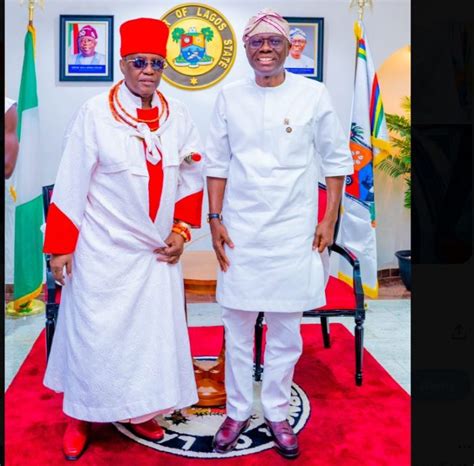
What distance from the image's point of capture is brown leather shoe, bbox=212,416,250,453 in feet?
7.93

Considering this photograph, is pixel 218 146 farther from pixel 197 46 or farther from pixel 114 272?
pixel 197 46

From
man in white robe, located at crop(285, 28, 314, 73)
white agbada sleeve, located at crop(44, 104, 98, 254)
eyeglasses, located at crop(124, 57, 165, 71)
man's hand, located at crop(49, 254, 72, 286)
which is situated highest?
man in white robe, located at crop(285, 28, 314, 73)

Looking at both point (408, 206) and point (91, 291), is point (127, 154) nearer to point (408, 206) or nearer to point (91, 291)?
point (91, 291)

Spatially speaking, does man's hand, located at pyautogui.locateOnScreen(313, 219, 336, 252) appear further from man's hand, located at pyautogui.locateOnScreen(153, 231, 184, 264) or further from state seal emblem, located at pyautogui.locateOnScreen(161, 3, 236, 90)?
state seal emblem, located at pyautogui.locateOnScreen(161, 3, 236, 90)

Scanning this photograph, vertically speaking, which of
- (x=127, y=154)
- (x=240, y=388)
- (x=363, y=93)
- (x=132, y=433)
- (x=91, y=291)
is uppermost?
(x=363, y=93)

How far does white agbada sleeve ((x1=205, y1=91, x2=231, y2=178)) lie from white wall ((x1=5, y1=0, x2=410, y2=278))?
2604 millimetres

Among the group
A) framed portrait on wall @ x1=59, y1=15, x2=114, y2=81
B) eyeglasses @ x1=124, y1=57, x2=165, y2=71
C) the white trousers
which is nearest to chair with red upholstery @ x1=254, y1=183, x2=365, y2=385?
the white trousers

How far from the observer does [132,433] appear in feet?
8.43

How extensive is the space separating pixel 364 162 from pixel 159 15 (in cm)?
208

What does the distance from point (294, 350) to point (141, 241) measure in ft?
2.54

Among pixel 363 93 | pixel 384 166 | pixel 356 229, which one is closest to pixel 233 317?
pixel 356 229

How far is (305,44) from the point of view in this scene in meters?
4.99
